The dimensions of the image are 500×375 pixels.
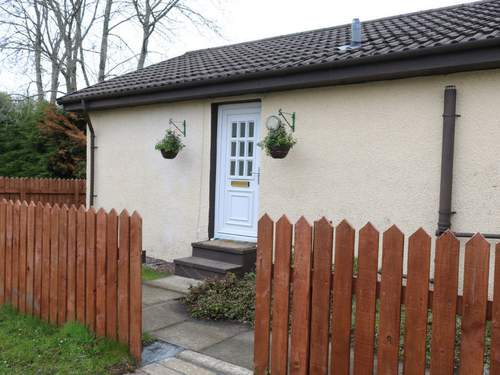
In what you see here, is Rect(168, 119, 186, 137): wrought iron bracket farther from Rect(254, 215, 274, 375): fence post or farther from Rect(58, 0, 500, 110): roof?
Rect(254, 215, 274, 375): fence post

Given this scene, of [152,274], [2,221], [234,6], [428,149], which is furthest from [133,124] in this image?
[234,6]

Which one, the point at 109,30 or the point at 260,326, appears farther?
the point at 109,30

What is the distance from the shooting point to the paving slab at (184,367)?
11.9 ft

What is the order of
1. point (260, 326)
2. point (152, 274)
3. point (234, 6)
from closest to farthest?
point (260, 326), point (152, 274), point (234, 6)

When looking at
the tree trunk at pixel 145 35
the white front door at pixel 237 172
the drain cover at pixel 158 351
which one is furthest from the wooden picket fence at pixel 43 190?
the tree trunk at pixel 145 35

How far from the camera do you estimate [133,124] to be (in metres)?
9.05

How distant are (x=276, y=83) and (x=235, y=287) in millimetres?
2948

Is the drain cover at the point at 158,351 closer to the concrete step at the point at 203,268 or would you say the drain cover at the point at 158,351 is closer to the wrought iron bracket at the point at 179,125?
the concrete step at the point at 203,268

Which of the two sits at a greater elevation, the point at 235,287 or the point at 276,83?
the point at 276,83

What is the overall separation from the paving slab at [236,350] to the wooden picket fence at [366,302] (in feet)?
1.52

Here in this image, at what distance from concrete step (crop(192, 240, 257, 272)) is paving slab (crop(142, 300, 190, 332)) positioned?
139 cm

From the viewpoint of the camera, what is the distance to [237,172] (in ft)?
25.1

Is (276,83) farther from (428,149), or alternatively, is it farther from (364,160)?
(428,149)

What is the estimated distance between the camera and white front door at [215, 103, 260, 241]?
293 inches
